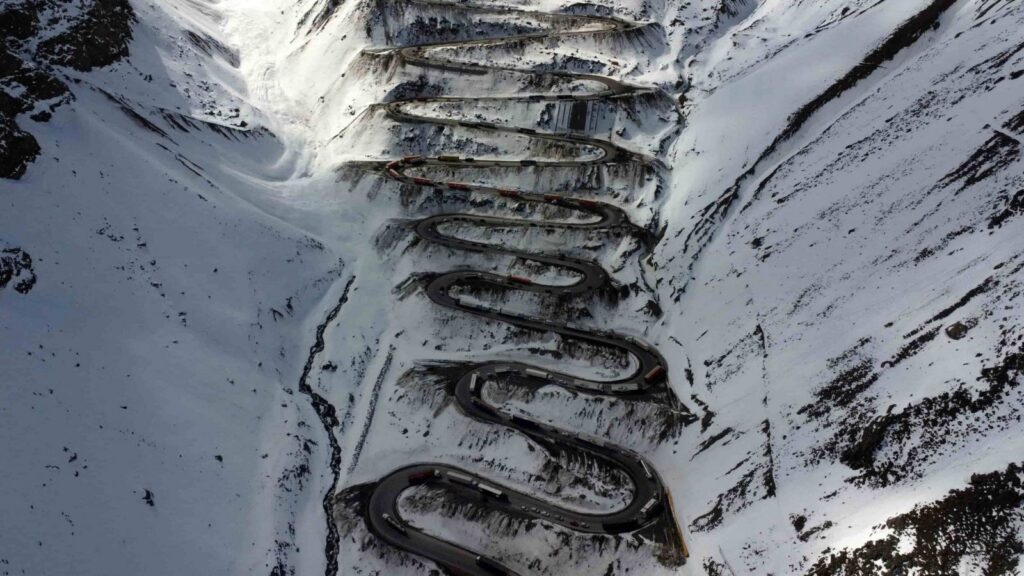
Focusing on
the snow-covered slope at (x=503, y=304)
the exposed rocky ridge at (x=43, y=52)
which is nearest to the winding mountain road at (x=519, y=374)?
the snow-covered slope at (x=503, y=304)

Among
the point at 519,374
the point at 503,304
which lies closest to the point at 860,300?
the point at 519,374

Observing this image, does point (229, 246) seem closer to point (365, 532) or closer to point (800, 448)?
point (365, 532)

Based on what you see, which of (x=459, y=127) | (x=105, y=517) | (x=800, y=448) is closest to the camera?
(x=105, y=517)

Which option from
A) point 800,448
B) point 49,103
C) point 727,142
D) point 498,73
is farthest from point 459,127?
point 800,448

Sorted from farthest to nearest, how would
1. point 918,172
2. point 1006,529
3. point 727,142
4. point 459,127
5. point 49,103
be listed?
point 459,127 < point 727,142 < point 49,103 < point 918,172 < point 1006,529

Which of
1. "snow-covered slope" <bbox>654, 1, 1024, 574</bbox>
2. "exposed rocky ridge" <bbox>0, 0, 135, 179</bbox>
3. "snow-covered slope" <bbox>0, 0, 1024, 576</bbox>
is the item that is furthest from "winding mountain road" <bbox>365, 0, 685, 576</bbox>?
"exposed rocky ridge" <bbox>0, 0, 135, 179</bbox>

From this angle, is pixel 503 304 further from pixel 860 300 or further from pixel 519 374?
pixel 860 300
